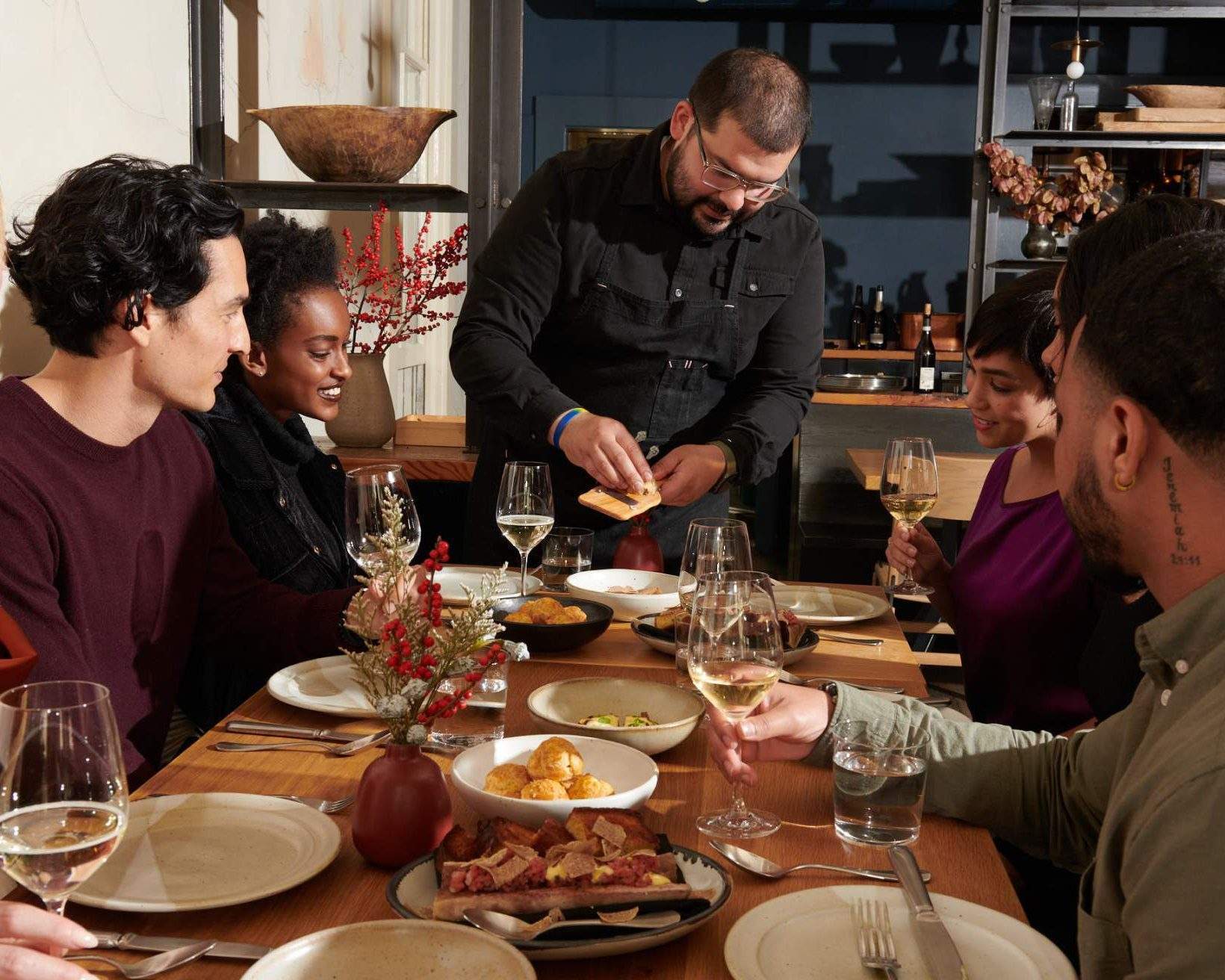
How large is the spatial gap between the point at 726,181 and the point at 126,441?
1.23 meters

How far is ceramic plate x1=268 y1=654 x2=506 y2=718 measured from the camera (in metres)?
1.49

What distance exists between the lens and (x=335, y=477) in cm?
254

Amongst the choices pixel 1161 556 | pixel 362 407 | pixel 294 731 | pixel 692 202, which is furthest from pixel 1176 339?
pixel 362 407

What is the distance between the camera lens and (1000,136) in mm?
5906

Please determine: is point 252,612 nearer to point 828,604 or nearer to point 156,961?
point 828,604

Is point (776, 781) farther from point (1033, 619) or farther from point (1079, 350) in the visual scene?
point (1033, 619)

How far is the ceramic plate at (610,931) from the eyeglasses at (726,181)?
1632 millimetres

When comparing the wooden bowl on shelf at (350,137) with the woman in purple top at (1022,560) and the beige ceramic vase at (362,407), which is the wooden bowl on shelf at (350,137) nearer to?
the beige ceramic vase at (362,407)

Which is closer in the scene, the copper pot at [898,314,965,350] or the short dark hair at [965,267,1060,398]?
the short dark hair at [965,267,1060,398]

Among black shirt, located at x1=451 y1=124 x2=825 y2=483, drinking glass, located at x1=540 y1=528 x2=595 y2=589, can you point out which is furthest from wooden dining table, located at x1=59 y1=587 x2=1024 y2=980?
black shirt, located at x1=451 y1=124 x2=825 y2=483

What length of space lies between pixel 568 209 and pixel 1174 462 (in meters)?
1.89

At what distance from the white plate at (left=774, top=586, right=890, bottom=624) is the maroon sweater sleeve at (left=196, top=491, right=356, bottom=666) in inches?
29.2

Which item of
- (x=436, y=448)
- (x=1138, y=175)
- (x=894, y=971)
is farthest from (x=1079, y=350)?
(x=1138, y=175)

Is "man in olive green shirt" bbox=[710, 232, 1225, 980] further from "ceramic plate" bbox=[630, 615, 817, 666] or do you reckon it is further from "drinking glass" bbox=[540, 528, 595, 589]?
"drinking glass" bbox=[540, 528, 595, 589]
